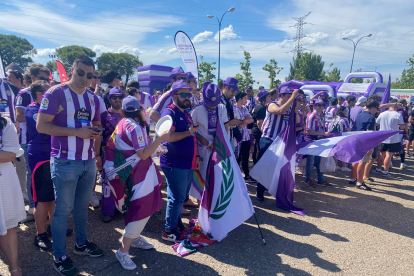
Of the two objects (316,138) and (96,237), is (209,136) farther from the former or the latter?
(316,138)

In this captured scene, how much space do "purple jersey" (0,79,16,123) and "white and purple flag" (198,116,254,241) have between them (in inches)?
142

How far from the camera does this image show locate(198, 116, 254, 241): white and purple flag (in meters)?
3.20

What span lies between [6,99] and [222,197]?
4097 mm

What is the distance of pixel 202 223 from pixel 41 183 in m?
1.95

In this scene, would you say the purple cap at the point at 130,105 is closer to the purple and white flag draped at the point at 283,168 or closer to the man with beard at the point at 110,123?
the man with beard at the point at 110,123

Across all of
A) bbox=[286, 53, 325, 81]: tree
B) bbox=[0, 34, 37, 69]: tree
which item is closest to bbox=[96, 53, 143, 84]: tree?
bbox=[0, 34, 37, 69]: tree

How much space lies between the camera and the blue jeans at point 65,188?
7.96 feet

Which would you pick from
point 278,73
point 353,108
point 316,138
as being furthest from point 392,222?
point 278,73

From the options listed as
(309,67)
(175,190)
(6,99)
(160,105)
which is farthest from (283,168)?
(309,67)

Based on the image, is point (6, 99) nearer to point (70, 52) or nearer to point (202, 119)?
point (202, 119)

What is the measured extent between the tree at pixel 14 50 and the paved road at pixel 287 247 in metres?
62.4

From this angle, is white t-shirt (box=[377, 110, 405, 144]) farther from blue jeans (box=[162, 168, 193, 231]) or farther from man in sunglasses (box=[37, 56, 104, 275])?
man in sunglasses (box=[37, 56, 104, 275])

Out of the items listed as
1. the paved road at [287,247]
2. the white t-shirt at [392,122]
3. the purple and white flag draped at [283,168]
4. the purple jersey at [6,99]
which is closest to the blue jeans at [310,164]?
the paved road at [287,247]

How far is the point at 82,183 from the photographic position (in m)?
2.66
